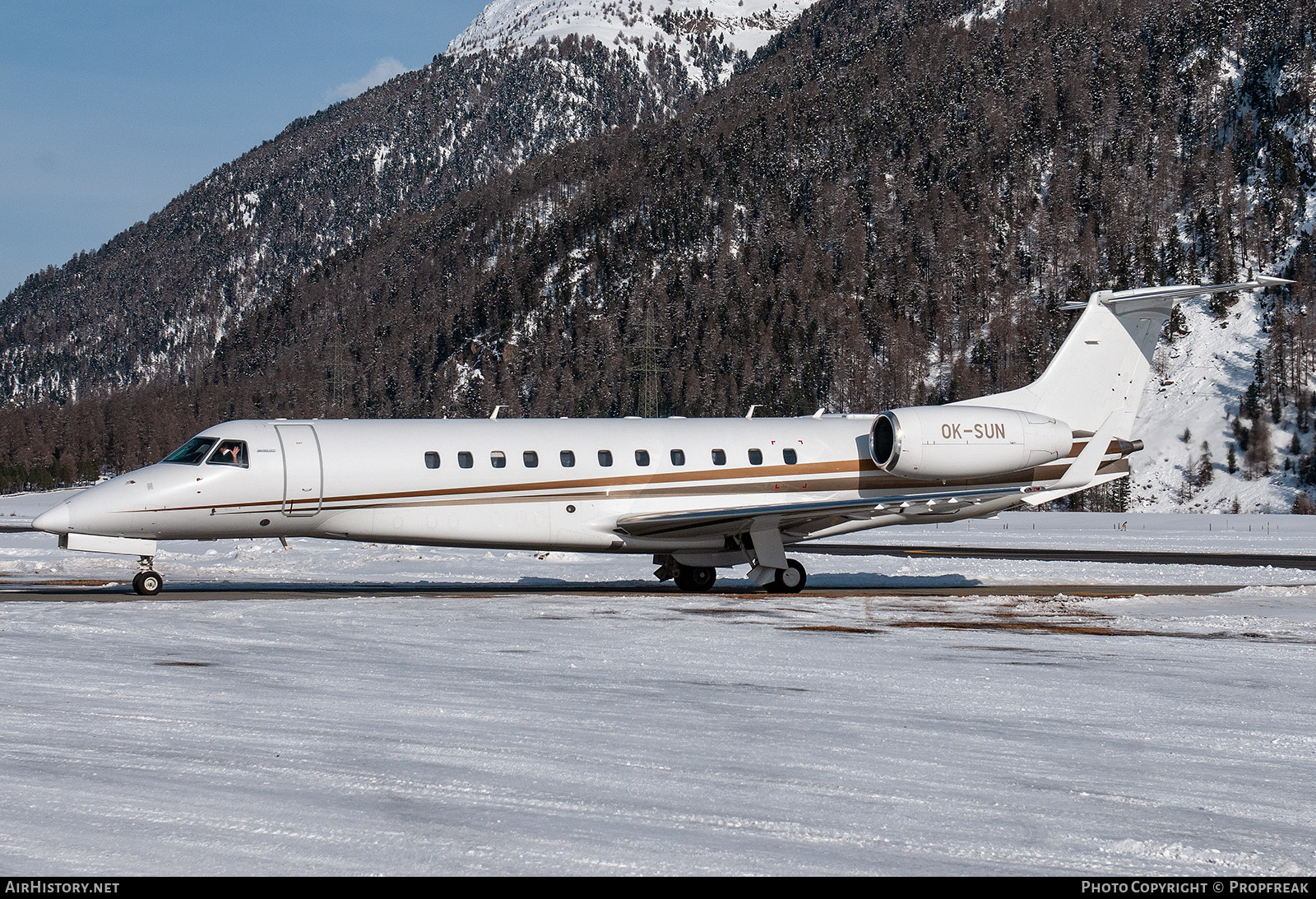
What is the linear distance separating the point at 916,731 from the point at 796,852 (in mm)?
3263

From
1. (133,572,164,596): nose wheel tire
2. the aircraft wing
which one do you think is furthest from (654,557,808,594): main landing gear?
(133,572,164,596): nose wheel tire

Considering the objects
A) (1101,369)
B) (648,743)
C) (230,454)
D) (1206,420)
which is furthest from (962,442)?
(1206,420)

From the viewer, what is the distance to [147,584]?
20.5m

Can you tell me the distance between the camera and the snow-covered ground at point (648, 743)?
19.0ft

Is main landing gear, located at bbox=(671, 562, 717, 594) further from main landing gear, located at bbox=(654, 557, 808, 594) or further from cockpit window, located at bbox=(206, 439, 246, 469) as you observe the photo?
cockpit window, located at bbox=(206, 439, 246, 469)

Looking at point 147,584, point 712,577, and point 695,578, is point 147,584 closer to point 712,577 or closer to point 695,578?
point 695,578

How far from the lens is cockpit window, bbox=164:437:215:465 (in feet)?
67.4

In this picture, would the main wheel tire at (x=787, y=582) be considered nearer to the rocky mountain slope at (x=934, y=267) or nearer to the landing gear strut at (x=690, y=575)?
the landing gear strut at (x=690, y=575)

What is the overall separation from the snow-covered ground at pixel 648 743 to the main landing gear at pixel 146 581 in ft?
9.69

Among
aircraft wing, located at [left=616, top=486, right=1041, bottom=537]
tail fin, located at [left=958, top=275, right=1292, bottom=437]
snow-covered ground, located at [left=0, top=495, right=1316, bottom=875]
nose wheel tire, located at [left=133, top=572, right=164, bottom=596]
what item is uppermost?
tail fin, located at [left=958, top=275, right=1292, bottom=437]

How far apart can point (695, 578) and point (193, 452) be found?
10.0m

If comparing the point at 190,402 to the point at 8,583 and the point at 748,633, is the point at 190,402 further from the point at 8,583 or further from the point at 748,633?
the point at 748,633

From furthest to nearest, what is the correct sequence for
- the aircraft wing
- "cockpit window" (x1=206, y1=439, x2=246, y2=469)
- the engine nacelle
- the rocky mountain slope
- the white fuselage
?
1. the rocky mountain slope
2. the engine nacelle
3. the aircraft wing
4. "cockpit window" (x1=206, y1=439, x2=246, y2=469)
5. the white fuselage

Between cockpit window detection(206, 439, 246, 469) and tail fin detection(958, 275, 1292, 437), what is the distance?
14.8 metres
